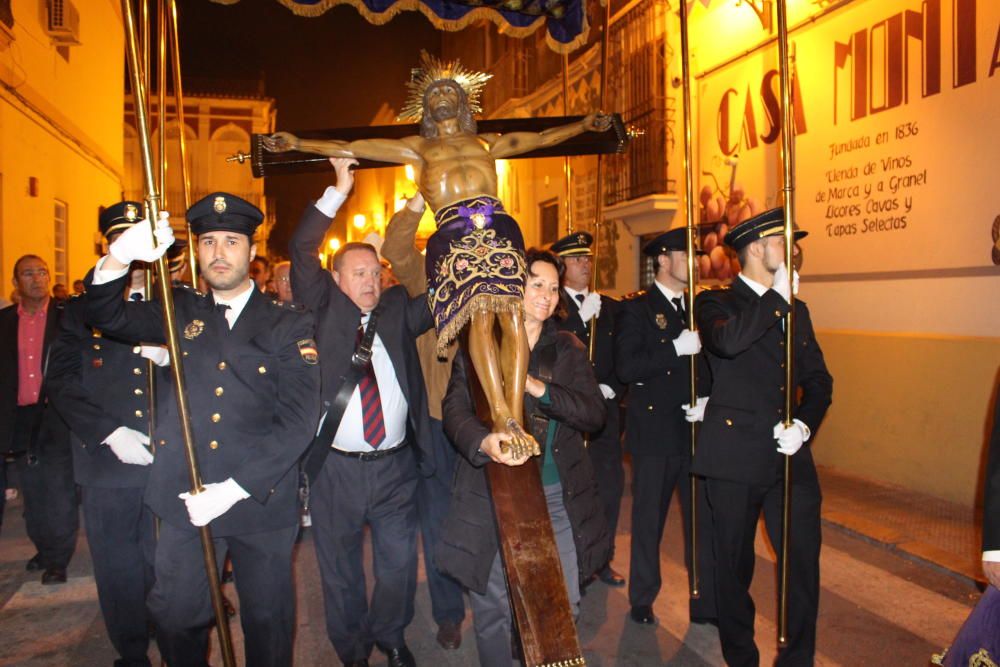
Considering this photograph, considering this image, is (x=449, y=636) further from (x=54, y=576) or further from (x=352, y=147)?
(x=54, y=576)

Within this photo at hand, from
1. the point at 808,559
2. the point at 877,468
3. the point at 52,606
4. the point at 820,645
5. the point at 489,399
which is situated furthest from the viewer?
the point at 877,468

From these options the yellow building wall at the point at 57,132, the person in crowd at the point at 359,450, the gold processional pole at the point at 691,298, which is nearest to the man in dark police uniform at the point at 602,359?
the gold processional pole at the point at 691,298

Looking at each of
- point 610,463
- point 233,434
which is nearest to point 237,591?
point 233,434

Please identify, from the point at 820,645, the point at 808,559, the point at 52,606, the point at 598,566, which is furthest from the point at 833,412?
the point at 52,606

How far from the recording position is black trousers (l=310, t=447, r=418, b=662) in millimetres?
4082

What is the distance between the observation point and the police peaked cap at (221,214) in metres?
3.17

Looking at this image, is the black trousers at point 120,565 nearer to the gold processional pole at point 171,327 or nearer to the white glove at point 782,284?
the gold processional pole at point 171,327

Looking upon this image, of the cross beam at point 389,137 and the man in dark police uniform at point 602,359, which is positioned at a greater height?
the cross beam at point 389,137

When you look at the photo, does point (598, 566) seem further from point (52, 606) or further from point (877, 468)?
point (877, 468)

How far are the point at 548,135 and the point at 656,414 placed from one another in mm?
1766

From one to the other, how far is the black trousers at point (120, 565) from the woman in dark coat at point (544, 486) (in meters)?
1.84

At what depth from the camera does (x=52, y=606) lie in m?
5.29

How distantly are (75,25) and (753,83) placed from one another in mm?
10603

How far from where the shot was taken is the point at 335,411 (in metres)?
4.03
